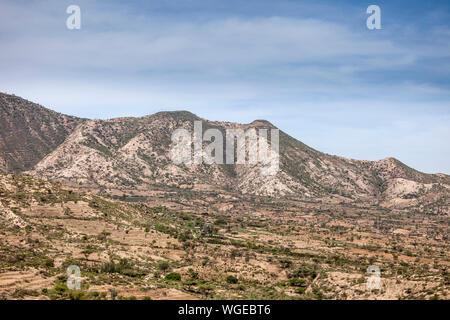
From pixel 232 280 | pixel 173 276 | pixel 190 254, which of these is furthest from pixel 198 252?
pixel 173 276

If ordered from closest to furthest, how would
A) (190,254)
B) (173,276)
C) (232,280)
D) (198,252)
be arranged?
(173,276), (232,280), (190,254), (198,252)

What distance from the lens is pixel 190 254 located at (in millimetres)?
71875

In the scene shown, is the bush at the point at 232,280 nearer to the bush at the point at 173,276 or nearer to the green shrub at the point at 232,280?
the green shrub at the point at 232,280

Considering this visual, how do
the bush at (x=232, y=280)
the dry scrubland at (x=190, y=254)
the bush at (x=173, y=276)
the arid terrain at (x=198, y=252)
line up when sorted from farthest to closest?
the bush at (x=232, y=280) < the bush at (x=173, y=276) < the arid terrain at (x=198, y=252) < the dry scrubland at (x=190, y=254)

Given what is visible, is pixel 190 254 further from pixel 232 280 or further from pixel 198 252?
pixel 232 280

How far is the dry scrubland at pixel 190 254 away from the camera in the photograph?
45750mm

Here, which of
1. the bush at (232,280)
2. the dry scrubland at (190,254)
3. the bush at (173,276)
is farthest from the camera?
the bush at (232,280)

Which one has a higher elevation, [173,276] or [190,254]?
[173,276]

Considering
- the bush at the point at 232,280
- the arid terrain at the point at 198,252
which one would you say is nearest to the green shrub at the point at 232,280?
the bush at the point at 232,280

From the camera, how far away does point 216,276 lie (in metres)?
57.4

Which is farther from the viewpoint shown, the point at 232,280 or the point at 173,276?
the point at 232,280

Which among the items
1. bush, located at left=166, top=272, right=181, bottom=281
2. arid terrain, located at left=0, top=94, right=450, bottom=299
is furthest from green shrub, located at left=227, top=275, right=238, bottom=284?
bush, located at left=166, top=272, right=181, bottom=281

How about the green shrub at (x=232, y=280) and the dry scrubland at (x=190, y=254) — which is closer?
the dry scrubland at (x=190, y=254)
